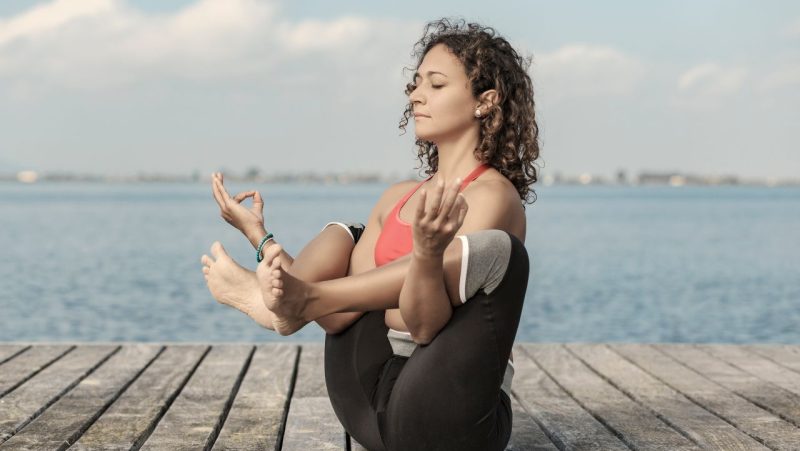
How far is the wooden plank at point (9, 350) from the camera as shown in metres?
4.96

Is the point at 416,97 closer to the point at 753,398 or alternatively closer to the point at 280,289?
the point at 280,289

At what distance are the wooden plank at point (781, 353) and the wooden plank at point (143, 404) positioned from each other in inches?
112

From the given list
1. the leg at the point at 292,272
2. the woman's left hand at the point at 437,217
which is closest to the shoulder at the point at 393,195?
the leg at the point at 292,272

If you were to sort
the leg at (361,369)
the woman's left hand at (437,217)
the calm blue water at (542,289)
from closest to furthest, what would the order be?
the woman's left hand at (437,217) < the leg at (361,369) < the calm blue water at (542,289)

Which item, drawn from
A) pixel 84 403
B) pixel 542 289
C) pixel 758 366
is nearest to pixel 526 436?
pixel 84 403

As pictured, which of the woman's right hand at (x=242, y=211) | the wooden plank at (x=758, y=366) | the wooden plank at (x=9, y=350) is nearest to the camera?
the woman's right hand at (x=242, y=211)

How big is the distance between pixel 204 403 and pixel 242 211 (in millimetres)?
1136

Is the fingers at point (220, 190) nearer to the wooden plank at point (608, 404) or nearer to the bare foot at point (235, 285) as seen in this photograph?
the bare foot at point (235, 285)

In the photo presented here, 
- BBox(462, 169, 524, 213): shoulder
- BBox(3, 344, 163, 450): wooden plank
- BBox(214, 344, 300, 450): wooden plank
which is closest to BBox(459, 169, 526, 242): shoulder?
BBox(462, 169, 524, 213): shoulder

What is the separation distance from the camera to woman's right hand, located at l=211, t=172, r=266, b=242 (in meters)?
3.16

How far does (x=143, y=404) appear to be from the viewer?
396cm

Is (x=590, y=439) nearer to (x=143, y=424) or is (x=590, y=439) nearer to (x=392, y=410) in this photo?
(x=392, y=410)

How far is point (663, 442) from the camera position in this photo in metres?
3.45

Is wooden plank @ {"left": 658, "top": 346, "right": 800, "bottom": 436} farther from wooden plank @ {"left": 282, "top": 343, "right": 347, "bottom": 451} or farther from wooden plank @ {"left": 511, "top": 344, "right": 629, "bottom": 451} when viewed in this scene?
wooden plank @ {"left": 282, "top": 343, "right": 347, "bottom": 451}
